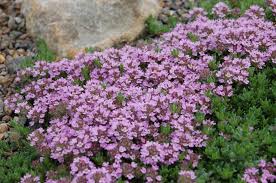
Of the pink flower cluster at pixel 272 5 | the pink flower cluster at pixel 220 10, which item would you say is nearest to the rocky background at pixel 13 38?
the pink flower cluster at pixel 220 10

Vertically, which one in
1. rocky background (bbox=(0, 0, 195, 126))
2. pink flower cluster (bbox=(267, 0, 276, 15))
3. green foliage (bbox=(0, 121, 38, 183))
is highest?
pink flower cluster (bbox=(267, 0, 276, 15))

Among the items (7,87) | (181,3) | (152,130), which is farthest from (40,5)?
(152,130)

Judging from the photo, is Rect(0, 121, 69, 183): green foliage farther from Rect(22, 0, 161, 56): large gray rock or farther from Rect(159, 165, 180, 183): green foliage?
Rect(22, 0, 161, 56): large gray rock

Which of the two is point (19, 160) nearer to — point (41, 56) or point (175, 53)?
point (41, 56)

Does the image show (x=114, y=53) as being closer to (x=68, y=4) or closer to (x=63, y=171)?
(x=68, y=4)

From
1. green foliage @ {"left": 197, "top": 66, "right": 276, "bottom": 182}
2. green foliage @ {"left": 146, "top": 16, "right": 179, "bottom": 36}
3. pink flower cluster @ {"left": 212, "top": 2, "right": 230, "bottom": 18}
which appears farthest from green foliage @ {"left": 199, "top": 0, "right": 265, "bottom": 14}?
green foliage @ {"left": 197, "top": 66, "right": 276, "bottom": 182}

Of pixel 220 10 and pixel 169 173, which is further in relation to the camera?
pixel 220 10

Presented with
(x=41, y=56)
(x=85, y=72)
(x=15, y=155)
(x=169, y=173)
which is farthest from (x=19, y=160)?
(x=41, y=56)
